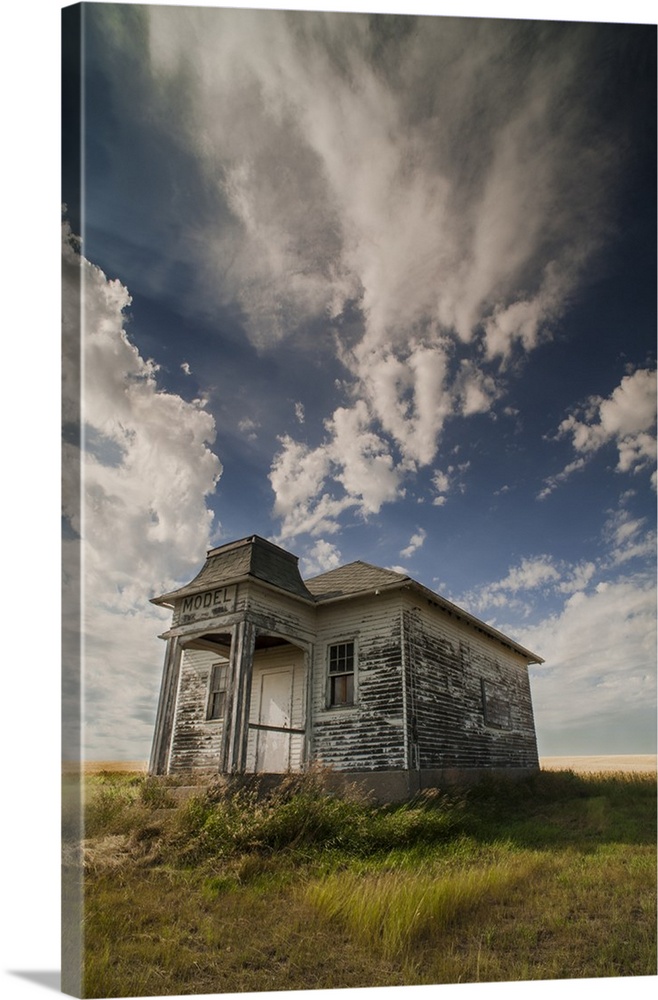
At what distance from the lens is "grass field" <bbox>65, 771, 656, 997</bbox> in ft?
13.5

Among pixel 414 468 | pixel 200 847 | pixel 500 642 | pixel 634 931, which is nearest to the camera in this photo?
pixel 634 931

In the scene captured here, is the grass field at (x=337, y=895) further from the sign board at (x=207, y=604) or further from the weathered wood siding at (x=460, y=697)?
the sign board at (x=207, y=604)

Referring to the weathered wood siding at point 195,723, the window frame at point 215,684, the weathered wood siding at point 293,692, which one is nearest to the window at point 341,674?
the weathered wood siding at point 293,692

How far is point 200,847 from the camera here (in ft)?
20.7

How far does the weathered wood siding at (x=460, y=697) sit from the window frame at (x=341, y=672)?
0.92 metres

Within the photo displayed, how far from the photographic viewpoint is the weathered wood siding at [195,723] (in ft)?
38.3

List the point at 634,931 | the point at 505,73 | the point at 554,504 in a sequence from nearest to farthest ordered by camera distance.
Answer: the point at 634,931, the point at 505,73, the point at 554,504

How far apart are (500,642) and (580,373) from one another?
9081 millimetres

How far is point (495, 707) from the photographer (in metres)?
14.0

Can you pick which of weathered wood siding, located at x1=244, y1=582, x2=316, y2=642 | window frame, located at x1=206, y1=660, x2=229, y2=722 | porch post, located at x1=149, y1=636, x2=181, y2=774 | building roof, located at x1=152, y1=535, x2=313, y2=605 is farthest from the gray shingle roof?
porch post, located at x1=149, y1=636, x2=181, y2=774

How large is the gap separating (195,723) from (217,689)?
817mm

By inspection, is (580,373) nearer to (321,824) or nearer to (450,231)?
(450,231)

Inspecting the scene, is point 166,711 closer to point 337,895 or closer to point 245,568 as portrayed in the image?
point 245,568

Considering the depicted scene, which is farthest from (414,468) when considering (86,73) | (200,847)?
→ (86,73)
